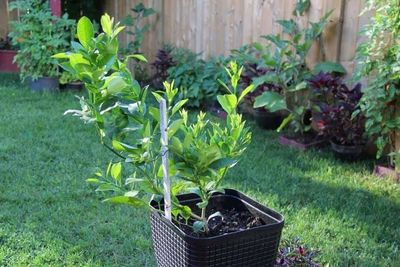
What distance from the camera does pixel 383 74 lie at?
3.02 m

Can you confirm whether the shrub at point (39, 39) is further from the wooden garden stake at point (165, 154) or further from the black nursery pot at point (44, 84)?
the wooden garden stake at point (165, 154)

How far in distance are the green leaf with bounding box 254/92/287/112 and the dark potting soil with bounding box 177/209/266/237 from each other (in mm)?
2199

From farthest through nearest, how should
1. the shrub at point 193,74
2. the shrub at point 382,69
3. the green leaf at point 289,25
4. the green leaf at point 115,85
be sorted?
the shrub at point 193,74 < the green leaf at point 289,25 < the shrub at point 382,69 < the green leaf at point 115,85

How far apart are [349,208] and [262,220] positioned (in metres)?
1.17

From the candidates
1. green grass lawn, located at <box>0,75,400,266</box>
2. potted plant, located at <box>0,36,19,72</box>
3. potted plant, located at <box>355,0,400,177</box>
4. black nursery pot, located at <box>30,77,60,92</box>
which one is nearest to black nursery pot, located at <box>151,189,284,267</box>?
green grass lawn, located at <box>0,75,400,266</box>

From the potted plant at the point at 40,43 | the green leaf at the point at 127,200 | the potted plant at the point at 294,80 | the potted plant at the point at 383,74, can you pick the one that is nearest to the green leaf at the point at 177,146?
the green leaf at the point at 127,200

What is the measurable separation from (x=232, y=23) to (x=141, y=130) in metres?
3.57

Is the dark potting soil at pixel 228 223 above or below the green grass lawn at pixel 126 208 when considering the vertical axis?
above

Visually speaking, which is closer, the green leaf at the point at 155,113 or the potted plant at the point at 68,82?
the green leaf at the point at 155,113

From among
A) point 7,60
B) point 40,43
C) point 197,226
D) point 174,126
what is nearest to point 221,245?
point 197,226

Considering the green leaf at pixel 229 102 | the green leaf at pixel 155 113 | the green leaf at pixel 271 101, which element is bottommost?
the green leaf at pixel 271 101

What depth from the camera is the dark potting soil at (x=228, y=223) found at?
65.7 inches

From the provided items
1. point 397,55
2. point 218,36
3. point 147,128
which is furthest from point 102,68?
point 218,36

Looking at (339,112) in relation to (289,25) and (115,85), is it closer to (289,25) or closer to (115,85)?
(289,25)
